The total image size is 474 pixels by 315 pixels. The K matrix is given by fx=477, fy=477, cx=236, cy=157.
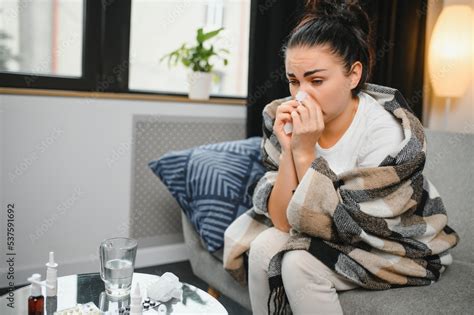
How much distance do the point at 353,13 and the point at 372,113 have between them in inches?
11.7

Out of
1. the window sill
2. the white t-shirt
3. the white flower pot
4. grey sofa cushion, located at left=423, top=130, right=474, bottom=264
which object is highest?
the white flower pot

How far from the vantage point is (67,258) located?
7.20 feet

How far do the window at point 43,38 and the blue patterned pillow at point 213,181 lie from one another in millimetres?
787

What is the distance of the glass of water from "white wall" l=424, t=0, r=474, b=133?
5.73 ft

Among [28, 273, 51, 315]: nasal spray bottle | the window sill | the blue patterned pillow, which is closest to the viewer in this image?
[28, 273, 51, 315]: nasal spray bottle

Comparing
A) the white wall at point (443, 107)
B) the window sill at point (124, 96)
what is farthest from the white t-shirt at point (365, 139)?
the window sill at point (124, 96)

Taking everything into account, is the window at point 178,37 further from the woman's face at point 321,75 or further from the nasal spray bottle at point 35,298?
the nasal spray bottle at point 35,298

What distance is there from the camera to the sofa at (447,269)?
44.9 inches

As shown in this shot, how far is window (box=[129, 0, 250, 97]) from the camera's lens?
2490 mm

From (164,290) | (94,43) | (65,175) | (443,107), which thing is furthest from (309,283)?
(94,43)

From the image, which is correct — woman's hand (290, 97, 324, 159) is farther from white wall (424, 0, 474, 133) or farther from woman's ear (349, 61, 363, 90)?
white wall (424, 0, 474, 133)

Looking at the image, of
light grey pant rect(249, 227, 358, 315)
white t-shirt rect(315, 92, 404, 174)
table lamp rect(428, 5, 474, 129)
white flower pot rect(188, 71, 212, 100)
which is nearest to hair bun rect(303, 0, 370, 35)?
white t-shirt rect(315, 92, 404, 174)

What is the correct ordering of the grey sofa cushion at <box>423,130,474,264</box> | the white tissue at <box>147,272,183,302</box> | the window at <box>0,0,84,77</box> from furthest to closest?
the window at <box>0,0,84,77</box>, the grey sofa cushion at <box>423,130,474,264</box>, the white tissue at <box>147,272,183,302</box>

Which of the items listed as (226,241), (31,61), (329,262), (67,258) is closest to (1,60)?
(31,61)
